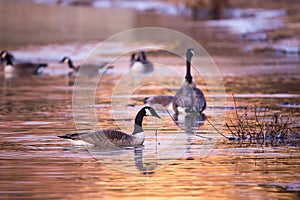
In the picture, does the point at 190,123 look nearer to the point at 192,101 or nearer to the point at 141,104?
the point at 192,101

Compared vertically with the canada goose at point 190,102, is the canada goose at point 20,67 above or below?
above

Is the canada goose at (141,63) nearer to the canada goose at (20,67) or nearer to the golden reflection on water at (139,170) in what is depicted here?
the canada goose at (20,67)

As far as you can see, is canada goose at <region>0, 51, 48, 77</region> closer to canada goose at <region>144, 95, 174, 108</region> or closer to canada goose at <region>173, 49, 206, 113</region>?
canada goose at <region>144, 95, 174, 108</region>

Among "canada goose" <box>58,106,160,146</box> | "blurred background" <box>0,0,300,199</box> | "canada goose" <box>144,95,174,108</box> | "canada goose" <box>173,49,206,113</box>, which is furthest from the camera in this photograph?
"canada goose" <box>144,95,174,108</box>

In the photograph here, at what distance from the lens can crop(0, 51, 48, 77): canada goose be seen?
2515cm

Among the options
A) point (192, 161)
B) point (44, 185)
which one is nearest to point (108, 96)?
point (192, 161)

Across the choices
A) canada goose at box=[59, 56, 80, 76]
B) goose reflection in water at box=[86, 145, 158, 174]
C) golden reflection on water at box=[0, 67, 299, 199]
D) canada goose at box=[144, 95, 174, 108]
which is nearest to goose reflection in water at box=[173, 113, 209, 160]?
golden reflection on water at box=[0, 67, 299, 199]

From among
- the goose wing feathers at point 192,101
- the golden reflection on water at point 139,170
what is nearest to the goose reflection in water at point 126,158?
the golden reflection on water at point 139,170

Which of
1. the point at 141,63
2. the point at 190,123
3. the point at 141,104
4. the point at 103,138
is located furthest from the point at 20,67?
the point at 103,138

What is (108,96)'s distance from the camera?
790 inches

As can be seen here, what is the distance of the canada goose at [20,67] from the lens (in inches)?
990

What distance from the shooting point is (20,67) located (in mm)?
26328

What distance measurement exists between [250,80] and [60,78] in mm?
5274

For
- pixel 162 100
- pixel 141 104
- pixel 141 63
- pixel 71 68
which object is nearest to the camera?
pixel 162 100
